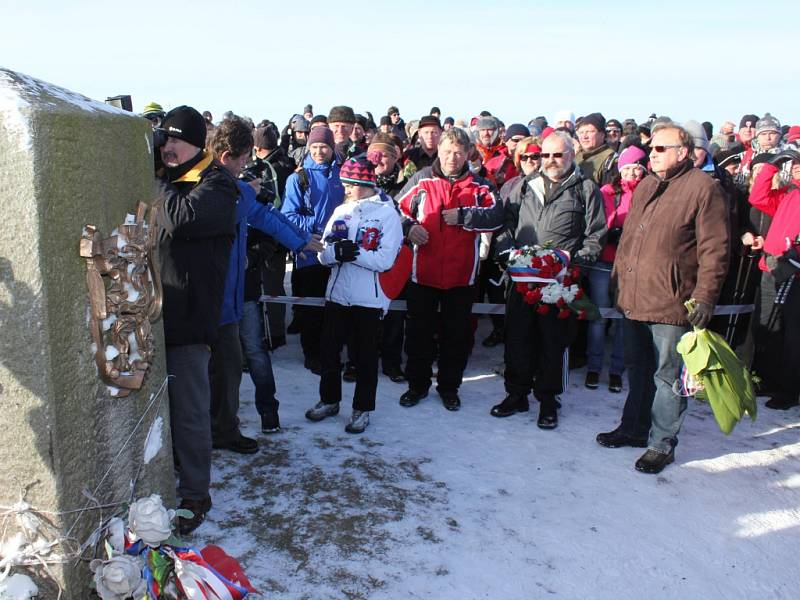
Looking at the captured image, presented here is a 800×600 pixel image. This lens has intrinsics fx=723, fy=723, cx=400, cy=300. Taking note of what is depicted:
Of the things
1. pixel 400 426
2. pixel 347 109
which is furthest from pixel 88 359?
pixel 347 109

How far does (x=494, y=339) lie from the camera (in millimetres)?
7383

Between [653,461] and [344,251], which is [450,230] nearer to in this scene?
[344,251]

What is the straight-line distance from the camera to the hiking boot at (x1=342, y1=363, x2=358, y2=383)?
20.0 ft

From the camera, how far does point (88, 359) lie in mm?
2467

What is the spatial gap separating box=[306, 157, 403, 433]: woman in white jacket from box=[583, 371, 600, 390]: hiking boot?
209 centimetres

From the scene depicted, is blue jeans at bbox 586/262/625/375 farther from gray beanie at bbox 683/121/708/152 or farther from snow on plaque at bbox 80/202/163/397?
snow on plaque at bbox 80/202/163/397

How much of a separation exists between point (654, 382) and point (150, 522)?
346 centimetres

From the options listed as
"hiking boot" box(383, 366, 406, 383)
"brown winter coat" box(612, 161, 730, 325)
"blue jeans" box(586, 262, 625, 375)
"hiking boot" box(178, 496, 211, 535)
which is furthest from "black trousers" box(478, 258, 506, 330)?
"hiking boot" box(178, 496, 211, 535)

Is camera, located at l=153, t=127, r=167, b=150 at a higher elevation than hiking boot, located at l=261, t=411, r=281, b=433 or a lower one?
higher

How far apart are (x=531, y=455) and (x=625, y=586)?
144 cm

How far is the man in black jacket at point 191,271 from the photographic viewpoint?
3289 mm

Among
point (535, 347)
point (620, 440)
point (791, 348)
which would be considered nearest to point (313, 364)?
point (535, 347)

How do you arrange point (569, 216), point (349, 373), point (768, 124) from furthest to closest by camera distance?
point (768, 124) < point (349, 373) < point (569, 216)

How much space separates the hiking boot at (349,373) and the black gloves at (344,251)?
A: 158cm
